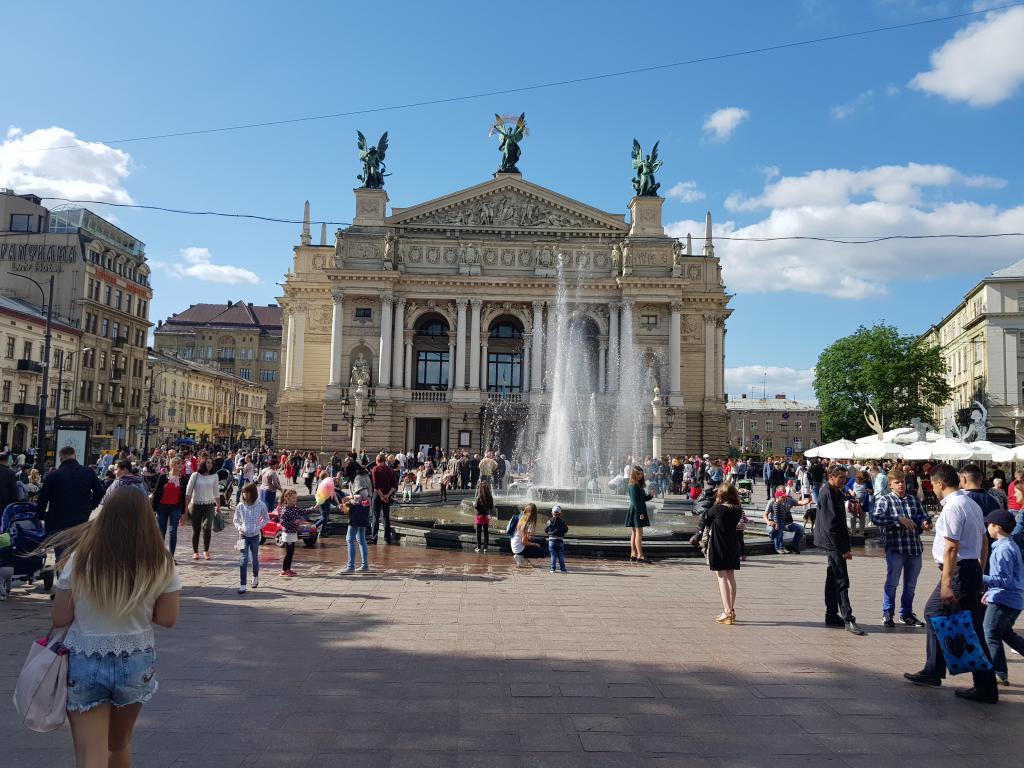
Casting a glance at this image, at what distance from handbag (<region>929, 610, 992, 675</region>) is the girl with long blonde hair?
6.23 metres

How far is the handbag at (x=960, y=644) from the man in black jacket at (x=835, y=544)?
2479mm

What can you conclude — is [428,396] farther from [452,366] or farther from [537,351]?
[537,351]

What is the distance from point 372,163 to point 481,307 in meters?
14.7

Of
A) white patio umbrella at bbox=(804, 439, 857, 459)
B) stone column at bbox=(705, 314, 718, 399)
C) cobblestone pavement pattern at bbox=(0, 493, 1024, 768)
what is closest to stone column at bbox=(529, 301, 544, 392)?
stone column at bbox=(705, 314, 718, 399)

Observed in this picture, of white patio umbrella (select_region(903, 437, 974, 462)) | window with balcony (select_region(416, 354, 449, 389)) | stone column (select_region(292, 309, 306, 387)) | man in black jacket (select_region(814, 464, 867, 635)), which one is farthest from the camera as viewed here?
window with balcony (select_region(416, 354, 449, 389))

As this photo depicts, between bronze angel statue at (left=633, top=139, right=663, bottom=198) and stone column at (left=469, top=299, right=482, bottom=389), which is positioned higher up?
bronze angel statue at (left=633, top=139, right=663, bottom=198)

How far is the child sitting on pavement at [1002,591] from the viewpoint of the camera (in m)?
6.64

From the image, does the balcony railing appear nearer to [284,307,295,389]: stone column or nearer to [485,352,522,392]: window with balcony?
[485,352,522,392]: window with balcony

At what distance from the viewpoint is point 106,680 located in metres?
3.61

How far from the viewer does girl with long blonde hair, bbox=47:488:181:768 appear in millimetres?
3582

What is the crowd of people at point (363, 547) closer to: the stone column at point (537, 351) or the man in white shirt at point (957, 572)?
the man in white shirt at point (957, 572)

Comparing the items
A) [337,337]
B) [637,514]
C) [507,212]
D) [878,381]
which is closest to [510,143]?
[507,212]

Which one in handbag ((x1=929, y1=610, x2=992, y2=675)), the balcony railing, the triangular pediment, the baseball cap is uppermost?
the triangular pediment

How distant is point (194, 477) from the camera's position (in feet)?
46.8
